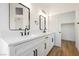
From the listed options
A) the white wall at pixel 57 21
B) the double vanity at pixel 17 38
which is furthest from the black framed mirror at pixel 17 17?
the white wall at pixel 57 21

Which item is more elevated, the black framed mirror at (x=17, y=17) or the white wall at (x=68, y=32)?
the black framed mirror at (x=17, y=17)

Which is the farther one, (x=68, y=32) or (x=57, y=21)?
(x=68, y=32)

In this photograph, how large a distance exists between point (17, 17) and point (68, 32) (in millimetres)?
5860

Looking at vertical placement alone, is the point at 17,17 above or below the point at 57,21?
below

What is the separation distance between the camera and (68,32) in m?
7.31

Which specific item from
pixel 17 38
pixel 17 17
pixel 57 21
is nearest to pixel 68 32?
pixel 57 21

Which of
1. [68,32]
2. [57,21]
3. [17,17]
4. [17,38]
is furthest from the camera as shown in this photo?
[68,32]

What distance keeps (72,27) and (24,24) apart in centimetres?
542

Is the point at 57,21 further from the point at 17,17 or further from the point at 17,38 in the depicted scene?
the point at 17,38

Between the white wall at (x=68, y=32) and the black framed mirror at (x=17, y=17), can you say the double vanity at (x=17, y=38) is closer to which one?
the black framed mirror at (x=17, y=17)

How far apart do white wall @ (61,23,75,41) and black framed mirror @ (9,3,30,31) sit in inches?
206

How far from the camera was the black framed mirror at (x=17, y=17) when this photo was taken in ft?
6.11

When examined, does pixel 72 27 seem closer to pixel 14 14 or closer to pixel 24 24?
pixel 24 24

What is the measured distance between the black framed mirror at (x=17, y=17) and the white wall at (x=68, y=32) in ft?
17.2
